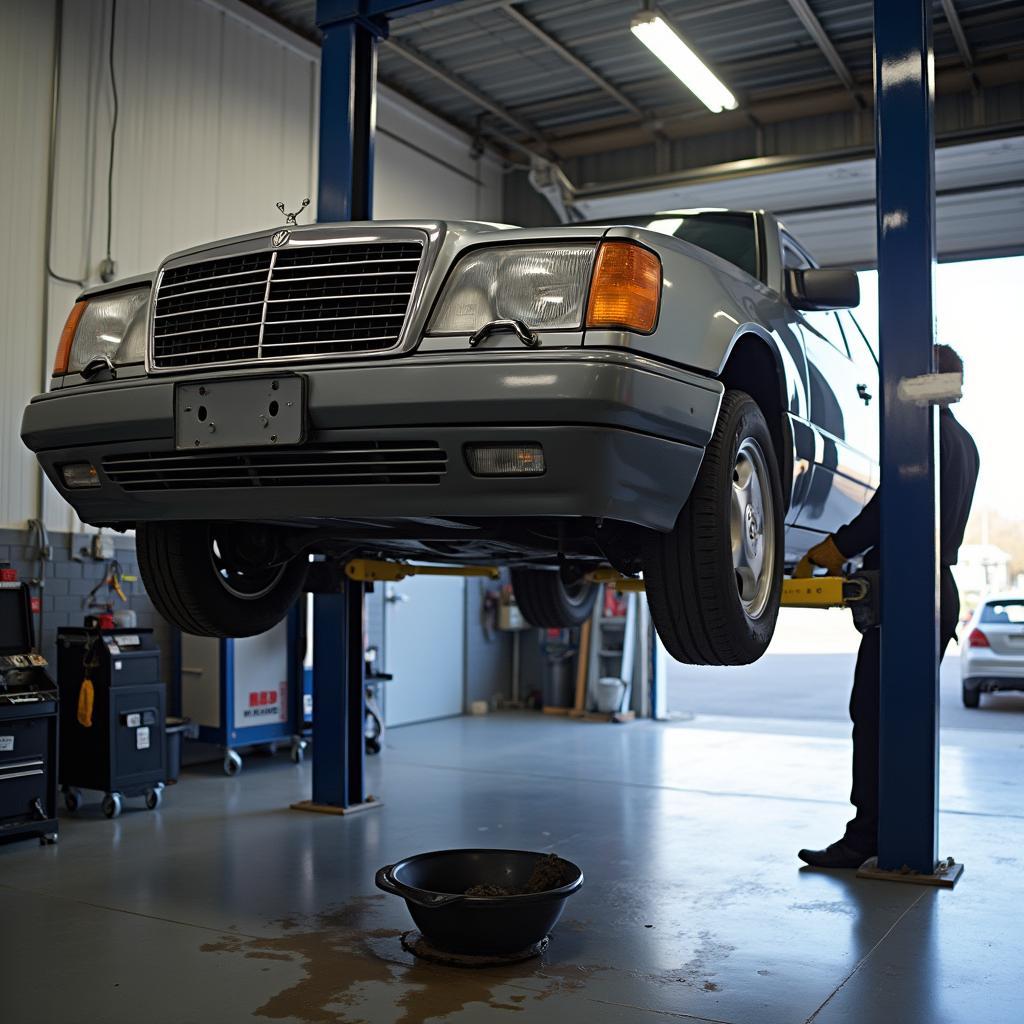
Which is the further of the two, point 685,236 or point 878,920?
point 685,236

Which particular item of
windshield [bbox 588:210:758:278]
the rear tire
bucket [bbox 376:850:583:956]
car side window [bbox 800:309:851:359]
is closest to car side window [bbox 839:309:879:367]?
car side window [bbox 800:309:851:359]

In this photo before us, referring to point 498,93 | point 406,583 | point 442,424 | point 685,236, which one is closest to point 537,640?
point 406,583

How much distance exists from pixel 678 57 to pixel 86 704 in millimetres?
5144

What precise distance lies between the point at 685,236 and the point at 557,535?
158cm

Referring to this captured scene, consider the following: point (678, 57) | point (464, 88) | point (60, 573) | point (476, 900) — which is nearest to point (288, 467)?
point (476, 900)

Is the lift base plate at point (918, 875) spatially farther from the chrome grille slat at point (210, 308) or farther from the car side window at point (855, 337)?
the chrome grille slat at point (210, 308)

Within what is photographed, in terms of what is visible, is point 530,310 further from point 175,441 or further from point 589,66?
point 589,66

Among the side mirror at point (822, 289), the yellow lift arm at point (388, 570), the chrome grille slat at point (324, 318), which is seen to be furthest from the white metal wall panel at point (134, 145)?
the side mirror at point (822, 289)

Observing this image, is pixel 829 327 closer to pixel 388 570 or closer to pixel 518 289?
pixel 388 570

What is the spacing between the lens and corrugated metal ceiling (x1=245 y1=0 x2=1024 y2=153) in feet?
25.4

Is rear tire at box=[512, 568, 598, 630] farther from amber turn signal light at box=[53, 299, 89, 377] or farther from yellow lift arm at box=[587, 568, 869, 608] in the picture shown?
amber turn signal light at box=[53, 299, 89, 377]

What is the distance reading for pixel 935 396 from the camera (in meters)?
3.96

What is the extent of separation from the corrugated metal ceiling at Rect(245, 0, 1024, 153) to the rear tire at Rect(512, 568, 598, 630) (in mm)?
3749

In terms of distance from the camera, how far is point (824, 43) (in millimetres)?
7984
